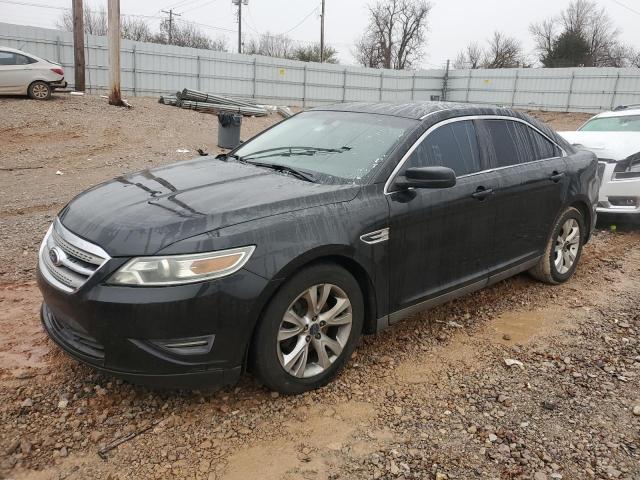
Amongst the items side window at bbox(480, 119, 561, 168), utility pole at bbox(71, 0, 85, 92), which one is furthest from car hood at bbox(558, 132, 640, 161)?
utility pole at bbox(71, 0, 85, 92)

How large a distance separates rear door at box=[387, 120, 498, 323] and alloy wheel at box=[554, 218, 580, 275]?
49.9 inches

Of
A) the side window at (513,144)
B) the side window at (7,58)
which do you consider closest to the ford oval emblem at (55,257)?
the side window at (513,144)

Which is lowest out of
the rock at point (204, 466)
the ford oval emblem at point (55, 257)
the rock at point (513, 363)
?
the rock at point (204, 466)

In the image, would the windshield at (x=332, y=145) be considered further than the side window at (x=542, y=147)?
No

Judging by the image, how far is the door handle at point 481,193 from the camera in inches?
149

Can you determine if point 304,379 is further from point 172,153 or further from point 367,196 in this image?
point 172,153

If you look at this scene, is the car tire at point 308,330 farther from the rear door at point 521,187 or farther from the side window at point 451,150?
the rear door at point 521,187

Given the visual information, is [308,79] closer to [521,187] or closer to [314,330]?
[521,187]

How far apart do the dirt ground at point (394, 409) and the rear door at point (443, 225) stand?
0.47 m

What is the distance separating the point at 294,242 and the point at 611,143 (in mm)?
6386

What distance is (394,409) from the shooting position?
2.99m

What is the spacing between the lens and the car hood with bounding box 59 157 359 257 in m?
2.60

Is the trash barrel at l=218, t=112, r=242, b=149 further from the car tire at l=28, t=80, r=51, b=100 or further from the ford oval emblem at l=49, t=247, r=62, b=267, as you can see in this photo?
the ford oval emblem at l=49, t=247, r=62, b=267

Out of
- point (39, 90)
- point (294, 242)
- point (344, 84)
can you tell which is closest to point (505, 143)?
point (294, 242)
